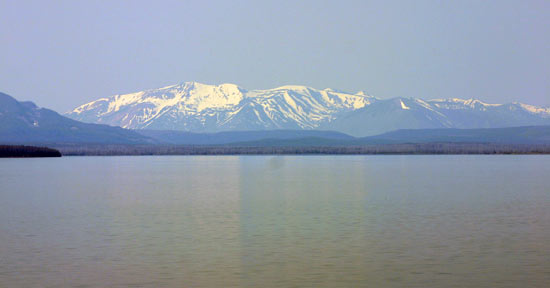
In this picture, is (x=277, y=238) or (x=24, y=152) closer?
(x=277, y=238)

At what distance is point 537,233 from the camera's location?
22781 millimetres

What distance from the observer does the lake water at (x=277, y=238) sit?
16953mm

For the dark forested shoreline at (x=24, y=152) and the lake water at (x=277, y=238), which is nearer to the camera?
the lake water at (x=277, y=238)

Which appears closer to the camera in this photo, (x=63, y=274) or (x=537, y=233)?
(x=63, y=274)

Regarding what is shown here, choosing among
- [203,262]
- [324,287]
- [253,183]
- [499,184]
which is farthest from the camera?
[253,183]

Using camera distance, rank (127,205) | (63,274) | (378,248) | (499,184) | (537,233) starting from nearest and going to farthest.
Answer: (63,274)
(378,248)
(537,233)
(127,205)
(499,184)

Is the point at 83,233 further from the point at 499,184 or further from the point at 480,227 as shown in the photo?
the point at 499,184

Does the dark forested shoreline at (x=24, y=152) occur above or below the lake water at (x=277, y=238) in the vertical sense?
above

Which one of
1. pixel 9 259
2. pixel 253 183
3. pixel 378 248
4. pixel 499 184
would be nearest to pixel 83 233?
pixel 9 259

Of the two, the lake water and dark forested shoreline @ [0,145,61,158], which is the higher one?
dark forested shoreline @ [0,145,61,158]

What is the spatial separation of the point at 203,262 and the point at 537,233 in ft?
33.6

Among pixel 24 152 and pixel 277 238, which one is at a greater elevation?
pixel 24 152

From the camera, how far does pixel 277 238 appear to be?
2212cm

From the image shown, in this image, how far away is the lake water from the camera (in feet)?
55.6
